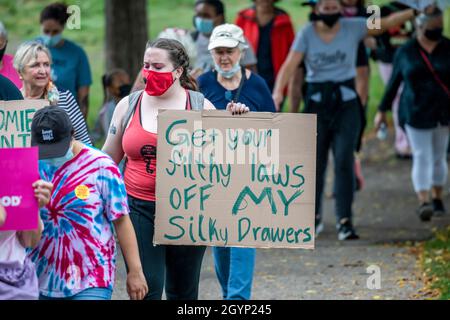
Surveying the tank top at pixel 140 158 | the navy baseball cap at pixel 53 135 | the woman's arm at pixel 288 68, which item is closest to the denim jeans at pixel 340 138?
the woman's arm at pixel 288 68

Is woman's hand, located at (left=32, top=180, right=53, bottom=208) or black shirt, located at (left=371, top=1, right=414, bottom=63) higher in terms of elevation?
black shirt, located at (left=371, top=1, right=414, bottom=63)

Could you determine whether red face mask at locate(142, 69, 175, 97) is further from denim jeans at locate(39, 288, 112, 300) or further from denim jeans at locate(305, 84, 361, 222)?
denim jeans at locate(305, 84, 361, 222)

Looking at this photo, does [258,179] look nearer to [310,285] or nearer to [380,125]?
[310,285]

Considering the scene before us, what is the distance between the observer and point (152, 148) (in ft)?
23.8

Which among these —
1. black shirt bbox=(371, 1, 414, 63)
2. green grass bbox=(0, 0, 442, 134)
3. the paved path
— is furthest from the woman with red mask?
green grass bbox=(0, 0, 442, 134)

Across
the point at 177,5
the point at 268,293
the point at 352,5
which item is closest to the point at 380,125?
the point at 352,5

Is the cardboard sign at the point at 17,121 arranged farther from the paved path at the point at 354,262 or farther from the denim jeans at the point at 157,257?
the paved path at the point at 354,262

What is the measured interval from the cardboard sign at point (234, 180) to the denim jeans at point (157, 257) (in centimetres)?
20

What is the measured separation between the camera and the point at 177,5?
2755cm

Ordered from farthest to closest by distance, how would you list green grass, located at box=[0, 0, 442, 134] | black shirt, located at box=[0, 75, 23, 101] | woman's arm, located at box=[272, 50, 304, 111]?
green grass, located at box=[0, 0, 442, 134]
woman's arm, located at box=[272, 50, 304, 111]
black shirt, located at box=[0, 75, 23, 101]

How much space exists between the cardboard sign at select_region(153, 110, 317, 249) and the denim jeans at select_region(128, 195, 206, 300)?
0.67 feet

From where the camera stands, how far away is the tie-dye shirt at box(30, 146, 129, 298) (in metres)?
6.16
